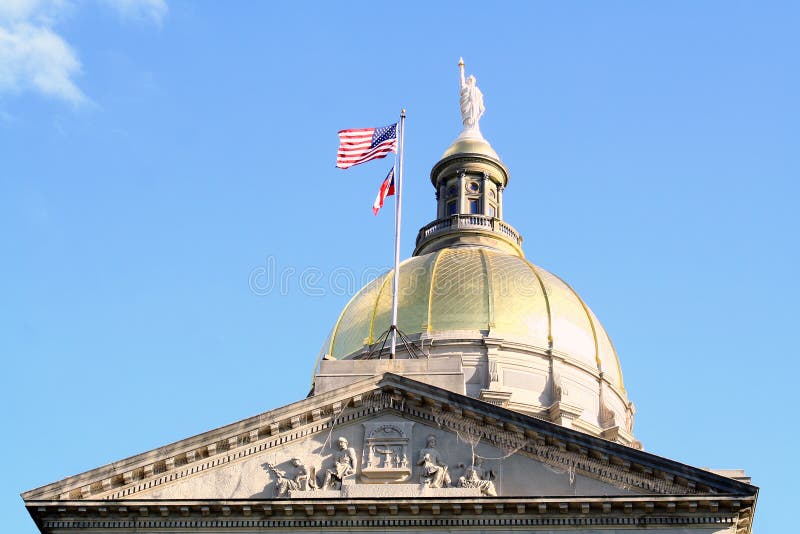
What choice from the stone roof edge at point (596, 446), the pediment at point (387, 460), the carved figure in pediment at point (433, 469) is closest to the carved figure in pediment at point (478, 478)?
the pediment at point (387, 460)

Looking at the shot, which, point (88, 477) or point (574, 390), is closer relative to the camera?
point (88, 477)

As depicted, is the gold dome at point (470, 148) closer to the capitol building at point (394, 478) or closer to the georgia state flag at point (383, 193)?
the georgia state flag at point (383, 193)

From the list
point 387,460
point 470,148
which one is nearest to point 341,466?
point 387,460

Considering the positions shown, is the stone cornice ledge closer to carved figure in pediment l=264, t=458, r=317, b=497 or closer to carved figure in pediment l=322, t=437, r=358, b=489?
carved figure in pediment l=264, t=458, r=317, b=497

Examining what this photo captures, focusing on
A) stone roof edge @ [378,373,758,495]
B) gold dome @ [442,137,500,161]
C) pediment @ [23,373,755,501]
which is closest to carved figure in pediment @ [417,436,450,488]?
pediment @ [23,373,755,501]

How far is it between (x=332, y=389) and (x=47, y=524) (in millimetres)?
7177

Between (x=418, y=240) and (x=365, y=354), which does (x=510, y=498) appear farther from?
(x=418, y=240)

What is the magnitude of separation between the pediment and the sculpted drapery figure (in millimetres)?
33719

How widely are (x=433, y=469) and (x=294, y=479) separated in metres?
3.18

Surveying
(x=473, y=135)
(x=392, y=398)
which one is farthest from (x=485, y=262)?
(x=392, y=398)

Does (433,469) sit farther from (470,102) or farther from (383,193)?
(470,102)

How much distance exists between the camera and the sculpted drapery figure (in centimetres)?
6698

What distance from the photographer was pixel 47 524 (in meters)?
33.2

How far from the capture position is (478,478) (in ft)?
109
